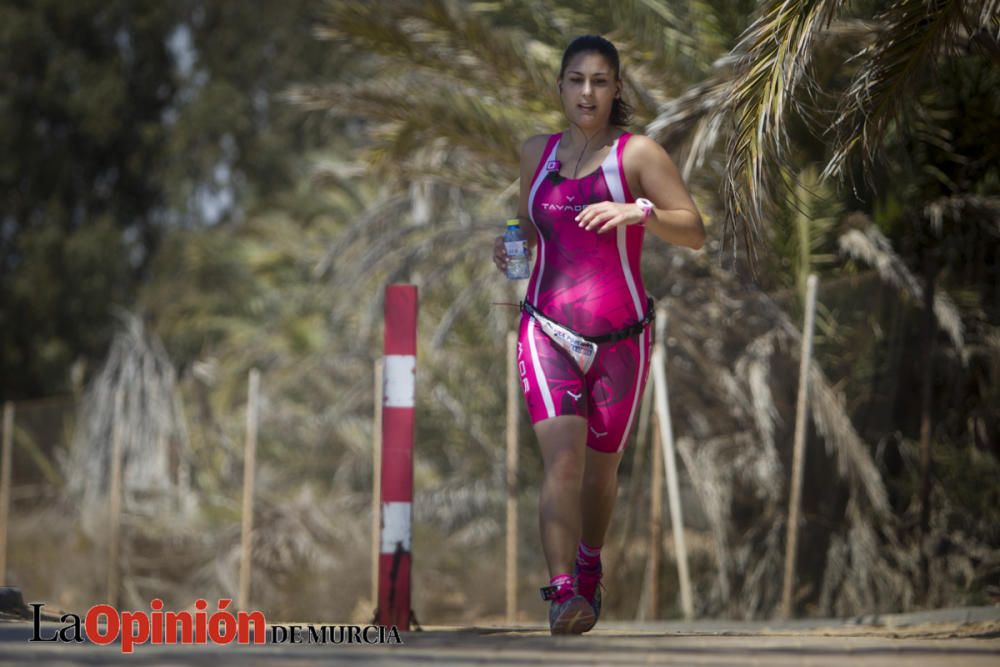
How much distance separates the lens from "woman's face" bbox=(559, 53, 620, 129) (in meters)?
4.75

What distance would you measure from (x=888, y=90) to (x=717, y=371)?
168 inches

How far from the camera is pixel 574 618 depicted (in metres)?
4.22

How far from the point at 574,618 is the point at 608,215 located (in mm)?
1216

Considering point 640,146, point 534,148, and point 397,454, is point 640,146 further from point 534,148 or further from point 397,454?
point 397,454

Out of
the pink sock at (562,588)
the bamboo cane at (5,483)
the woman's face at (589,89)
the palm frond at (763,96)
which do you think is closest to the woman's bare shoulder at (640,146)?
the woman's face at (589,89)

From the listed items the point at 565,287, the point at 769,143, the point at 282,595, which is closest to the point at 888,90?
the point at 769,143

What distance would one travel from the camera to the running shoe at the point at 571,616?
13.9ft

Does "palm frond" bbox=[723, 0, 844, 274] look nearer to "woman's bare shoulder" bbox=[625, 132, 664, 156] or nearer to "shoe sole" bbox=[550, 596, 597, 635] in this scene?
"woman's bare shoulder" bbox=[625, 132, 664, 156]

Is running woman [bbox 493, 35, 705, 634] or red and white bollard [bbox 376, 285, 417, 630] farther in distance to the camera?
red and white bollard [bbox 376, 285, 417, 630]

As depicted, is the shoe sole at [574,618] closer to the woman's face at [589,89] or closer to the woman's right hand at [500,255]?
the woman's right hand at [500,255]

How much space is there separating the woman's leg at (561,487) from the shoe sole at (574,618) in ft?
0.48

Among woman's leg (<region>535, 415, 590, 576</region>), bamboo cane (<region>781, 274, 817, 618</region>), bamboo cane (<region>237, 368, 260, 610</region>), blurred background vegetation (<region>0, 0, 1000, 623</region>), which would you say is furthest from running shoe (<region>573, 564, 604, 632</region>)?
bamboo cane (<region>237, 368, 260, 610</region>)

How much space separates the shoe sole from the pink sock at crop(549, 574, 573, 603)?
0.17 feet

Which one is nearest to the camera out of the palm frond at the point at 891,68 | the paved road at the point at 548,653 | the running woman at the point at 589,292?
the paved road at the point at 548,653
